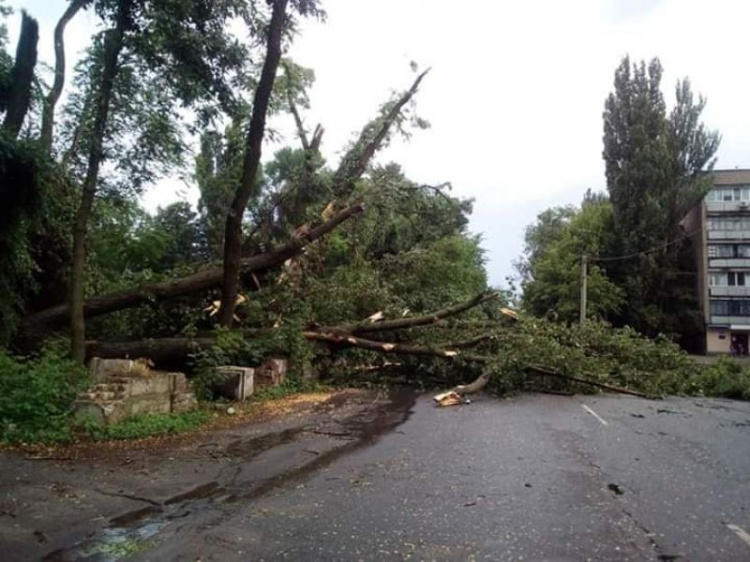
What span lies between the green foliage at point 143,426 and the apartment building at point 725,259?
43859mm

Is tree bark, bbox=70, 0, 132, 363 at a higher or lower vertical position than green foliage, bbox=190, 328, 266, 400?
higher

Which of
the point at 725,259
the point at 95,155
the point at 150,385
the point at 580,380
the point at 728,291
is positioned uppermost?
the point at 725,259

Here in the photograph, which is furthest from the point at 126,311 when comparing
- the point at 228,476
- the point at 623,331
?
the point at 623,331

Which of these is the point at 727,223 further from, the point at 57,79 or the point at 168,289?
the point at 57,79

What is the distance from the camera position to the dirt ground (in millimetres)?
4539

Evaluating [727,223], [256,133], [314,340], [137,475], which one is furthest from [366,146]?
[727,223]

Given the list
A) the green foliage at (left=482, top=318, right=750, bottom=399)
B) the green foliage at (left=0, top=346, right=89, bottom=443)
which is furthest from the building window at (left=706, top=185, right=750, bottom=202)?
the green foliage at (left=0, top=346, right=89, bottom=443)

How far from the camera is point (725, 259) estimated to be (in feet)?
154

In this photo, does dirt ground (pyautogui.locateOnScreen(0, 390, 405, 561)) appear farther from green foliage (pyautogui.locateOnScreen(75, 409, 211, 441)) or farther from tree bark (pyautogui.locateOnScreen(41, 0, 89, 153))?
tree bark (pyautogui.locateOnScreen(41, 0, 89, 153))

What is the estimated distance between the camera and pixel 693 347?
46.1 m

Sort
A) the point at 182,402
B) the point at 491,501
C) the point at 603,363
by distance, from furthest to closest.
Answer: the point at 603,363, the point at 182,402, the point at 491,501

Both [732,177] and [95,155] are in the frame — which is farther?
[732,177]

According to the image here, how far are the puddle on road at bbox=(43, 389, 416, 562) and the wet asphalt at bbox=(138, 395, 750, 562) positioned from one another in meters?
0.06

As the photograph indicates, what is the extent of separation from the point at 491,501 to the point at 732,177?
168 ft
